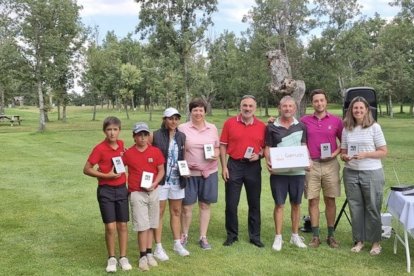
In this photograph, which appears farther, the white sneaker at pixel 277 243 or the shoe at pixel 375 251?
the white sneaker at pixel 277 243

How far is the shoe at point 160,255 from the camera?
529 cm

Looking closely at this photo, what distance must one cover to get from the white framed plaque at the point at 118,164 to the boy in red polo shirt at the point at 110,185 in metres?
0.03

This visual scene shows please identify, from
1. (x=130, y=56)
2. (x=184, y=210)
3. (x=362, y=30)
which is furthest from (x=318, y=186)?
(x=130, y=56)

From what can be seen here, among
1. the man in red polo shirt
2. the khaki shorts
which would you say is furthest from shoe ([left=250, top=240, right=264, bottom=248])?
the khaki shorts

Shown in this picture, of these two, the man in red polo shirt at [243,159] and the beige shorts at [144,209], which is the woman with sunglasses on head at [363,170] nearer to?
the man in red polo shirt at [243,159]

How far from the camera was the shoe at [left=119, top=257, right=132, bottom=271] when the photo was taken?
4934 millimetres

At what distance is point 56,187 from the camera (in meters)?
9.94

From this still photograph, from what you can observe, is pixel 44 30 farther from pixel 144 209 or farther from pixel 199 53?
pixel 199 53

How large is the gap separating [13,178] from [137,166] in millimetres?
7291

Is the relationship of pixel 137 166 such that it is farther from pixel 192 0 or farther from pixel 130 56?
pixel 130 56

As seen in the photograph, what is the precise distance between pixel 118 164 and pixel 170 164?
0.72 meters

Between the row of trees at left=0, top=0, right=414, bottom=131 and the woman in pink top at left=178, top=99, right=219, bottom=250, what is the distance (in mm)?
17443

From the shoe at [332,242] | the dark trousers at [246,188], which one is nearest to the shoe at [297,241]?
the shoe at [332,242]

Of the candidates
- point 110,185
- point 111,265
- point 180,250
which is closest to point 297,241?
point 180,250
